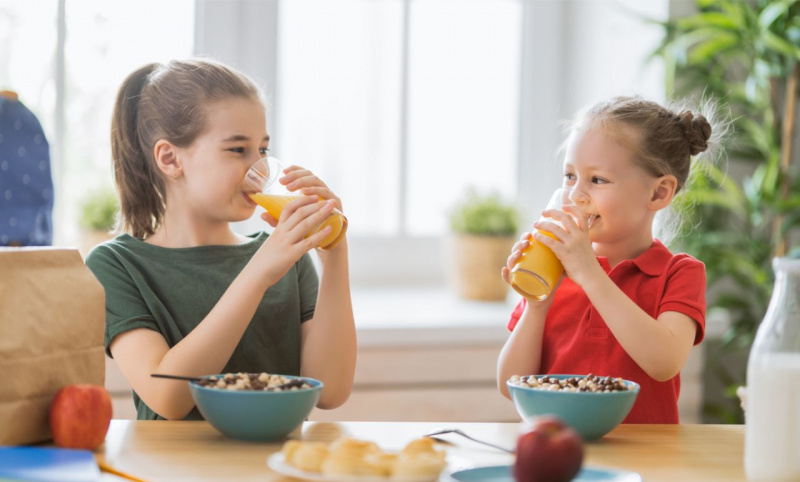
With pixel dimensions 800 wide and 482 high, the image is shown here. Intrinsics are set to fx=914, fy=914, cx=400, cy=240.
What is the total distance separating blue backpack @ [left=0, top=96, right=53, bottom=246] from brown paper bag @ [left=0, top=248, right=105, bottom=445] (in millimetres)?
42

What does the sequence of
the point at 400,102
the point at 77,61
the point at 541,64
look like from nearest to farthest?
the point at 77,61, the point at 400,102, the point at 541,64

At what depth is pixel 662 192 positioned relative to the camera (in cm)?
152

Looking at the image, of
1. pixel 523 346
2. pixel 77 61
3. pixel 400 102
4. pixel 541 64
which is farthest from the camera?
pixel 541 64

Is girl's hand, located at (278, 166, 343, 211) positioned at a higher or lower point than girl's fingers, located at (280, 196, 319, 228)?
higher

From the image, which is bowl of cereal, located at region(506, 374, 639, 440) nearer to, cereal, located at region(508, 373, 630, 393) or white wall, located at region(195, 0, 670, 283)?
cereal, located at region(508, 373, 630, 393)

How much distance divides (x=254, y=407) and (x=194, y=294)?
518mm

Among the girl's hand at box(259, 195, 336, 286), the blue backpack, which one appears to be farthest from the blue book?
the girl's hand at box(259, 195, 336, 286)

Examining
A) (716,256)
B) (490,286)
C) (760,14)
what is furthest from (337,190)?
(760,14)

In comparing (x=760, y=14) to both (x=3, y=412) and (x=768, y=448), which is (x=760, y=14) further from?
(x=3, y=412)

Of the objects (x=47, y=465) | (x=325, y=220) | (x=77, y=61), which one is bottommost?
(x=47, y=465)

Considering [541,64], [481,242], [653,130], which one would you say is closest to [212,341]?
[653,130]

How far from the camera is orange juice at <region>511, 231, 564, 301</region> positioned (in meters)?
1.26

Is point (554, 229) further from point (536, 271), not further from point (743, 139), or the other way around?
point (743, 139)

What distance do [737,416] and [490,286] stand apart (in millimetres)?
855
